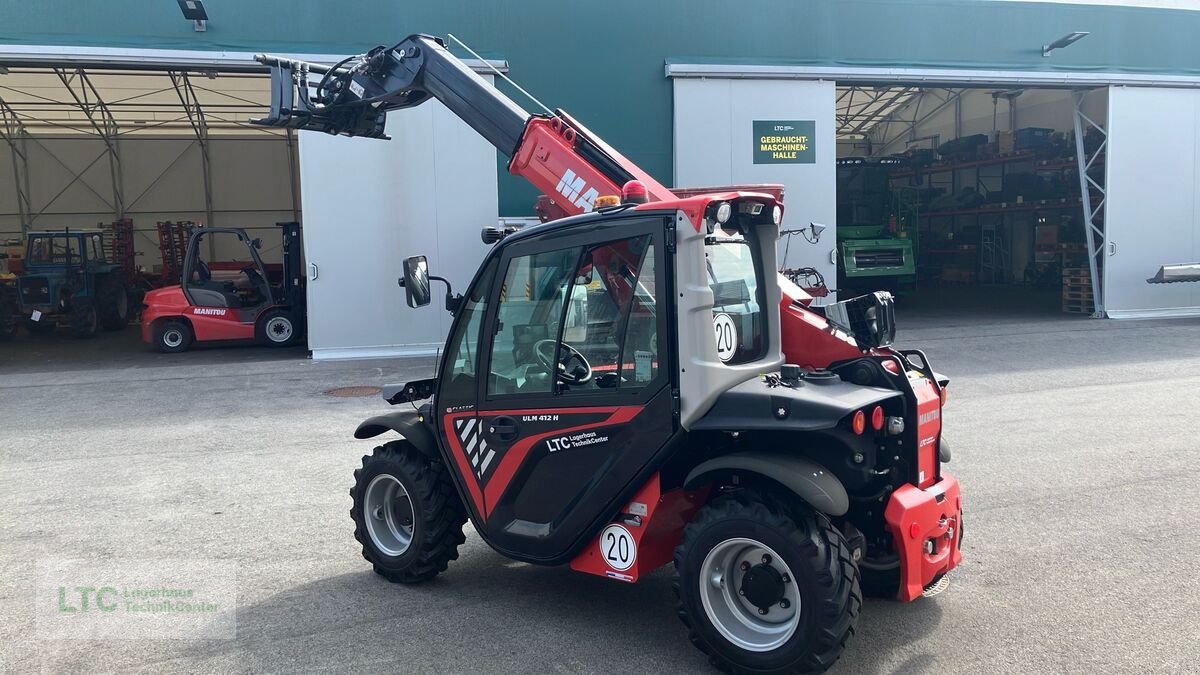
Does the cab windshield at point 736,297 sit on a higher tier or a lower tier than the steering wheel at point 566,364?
higher

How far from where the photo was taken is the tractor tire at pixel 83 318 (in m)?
19.2

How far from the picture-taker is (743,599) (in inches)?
152

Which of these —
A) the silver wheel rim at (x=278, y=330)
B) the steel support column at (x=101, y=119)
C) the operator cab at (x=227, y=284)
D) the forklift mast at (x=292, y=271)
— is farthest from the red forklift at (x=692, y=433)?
the steel support column at (x=101, y=119)

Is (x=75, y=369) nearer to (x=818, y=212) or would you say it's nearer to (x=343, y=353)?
(x=343, y=353)

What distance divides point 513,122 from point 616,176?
115 cm

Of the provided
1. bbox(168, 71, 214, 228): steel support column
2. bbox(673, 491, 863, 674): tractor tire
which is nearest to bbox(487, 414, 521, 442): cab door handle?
bbox(673, 491, 863, 674): tractor tire

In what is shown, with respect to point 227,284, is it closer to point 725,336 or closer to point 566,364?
point 566,364

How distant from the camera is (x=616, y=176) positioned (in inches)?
302

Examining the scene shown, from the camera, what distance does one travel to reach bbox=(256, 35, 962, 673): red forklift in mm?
3734

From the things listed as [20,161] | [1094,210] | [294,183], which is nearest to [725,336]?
[1094,210]

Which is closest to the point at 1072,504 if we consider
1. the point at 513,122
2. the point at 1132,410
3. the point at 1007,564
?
the point at 1007,564

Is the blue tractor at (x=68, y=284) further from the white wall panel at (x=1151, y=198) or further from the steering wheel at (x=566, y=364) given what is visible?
the white wall panel at (x=1151, y=198)

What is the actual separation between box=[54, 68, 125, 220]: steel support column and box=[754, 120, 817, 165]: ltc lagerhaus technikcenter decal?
15.0 meters

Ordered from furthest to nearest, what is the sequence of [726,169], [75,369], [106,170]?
[106,170], [726,169], [75,369]
